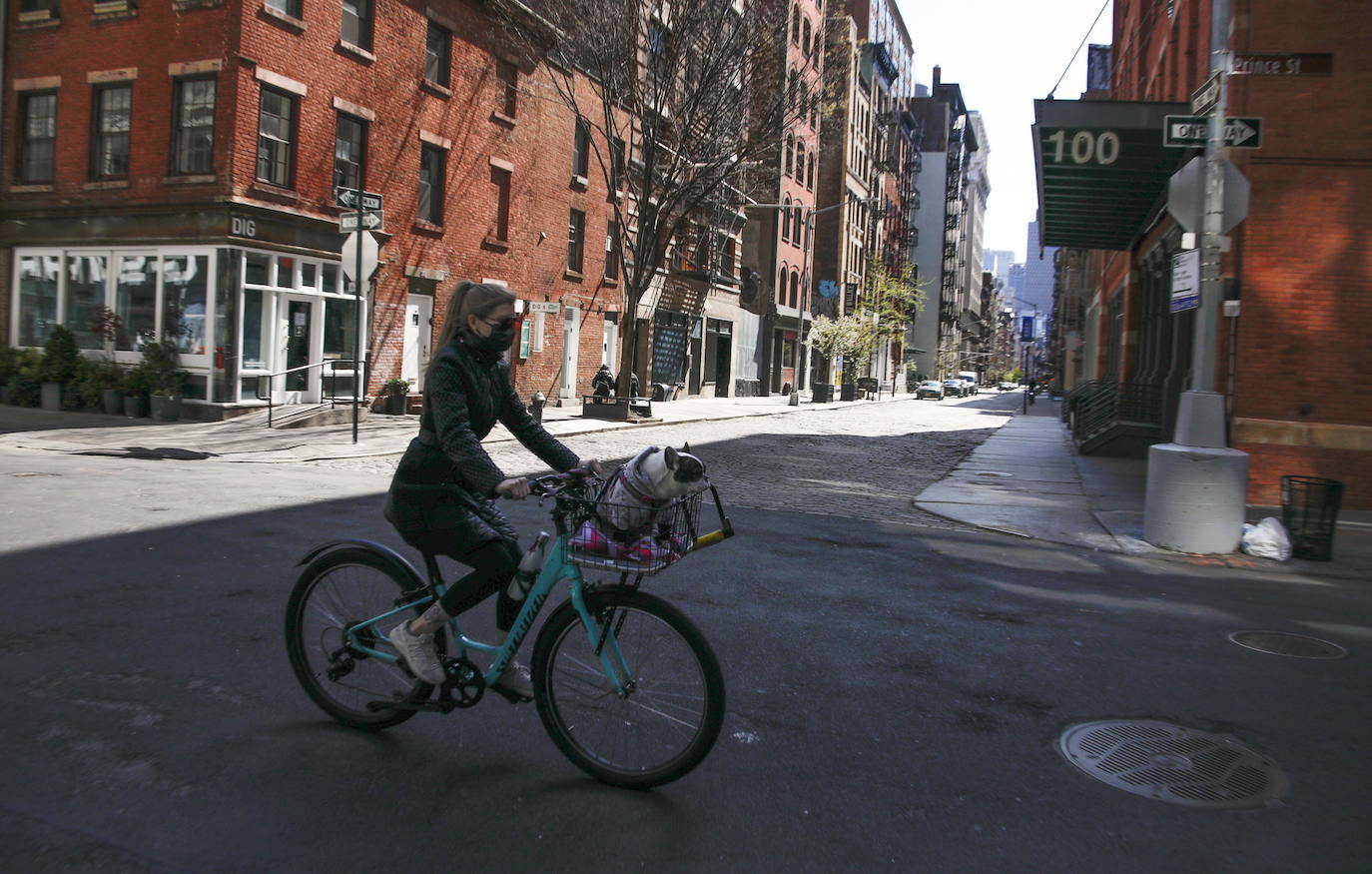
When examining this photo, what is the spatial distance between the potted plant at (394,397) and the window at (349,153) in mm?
4429

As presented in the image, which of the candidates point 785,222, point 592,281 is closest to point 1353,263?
point 592,281

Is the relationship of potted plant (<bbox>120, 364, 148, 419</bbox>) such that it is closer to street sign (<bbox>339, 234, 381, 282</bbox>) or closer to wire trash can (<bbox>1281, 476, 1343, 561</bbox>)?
street sign (<bbox>339, 234, 381, 282</bbox>)

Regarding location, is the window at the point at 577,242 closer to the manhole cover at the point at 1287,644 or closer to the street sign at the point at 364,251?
the street sign at the point at 364,251

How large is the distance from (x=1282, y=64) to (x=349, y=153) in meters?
17.9

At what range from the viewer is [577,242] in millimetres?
32906

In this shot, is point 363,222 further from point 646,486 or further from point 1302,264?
point 646,486

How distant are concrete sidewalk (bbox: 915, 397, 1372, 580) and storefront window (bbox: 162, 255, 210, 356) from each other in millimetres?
14271

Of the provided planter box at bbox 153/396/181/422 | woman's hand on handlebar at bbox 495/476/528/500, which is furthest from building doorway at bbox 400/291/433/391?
woman's hand on handlebar at bbox 495/476/528/500

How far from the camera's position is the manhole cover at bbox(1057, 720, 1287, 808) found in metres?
3.99

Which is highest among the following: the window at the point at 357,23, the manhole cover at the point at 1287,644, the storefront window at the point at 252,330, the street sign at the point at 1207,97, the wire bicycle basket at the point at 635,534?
the window at the point at 357,23

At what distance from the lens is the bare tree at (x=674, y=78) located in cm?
2409

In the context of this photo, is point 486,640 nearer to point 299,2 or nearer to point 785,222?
point 299,2

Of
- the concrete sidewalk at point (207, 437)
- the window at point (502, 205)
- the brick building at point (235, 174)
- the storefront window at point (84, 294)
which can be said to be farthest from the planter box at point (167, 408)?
the window at point (502, 205)

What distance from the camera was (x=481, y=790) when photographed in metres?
3.71
